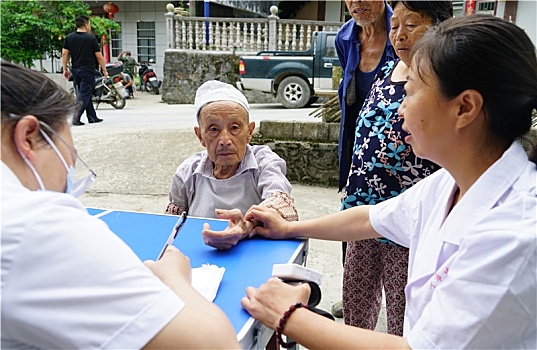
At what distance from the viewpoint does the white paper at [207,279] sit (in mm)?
1291

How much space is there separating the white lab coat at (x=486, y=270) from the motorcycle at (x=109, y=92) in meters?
9.74

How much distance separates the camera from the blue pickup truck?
10172 millimetres

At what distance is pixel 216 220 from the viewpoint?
1.92 metres

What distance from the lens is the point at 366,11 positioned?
2.33 meters

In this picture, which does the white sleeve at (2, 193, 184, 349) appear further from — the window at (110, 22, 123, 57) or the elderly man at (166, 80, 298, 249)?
the window at (110, 22, 123, 57)

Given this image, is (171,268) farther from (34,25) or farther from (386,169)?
(34,25)

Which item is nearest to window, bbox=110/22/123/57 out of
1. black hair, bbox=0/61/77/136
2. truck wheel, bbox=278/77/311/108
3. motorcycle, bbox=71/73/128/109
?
motorcycle, bbox=71/73/128/109

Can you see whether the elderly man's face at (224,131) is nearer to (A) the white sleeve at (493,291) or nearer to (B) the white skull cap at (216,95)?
(B) the white skull cap at (216,95)

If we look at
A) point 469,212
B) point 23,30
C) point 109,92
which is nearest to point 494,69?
point 469,212

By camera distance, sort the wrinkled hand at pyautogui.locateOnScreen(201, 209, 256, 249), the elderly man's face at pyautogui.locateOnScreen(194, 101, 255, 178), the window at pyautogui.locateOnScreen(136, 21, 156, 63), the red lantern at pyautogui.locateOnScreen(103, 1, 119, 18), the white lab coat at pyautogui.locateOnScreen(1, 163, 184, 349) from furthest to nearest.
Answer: the window at pyautogui.locateOnScreen(136, 21, 156, 63) → the red lantern at pyautogui.locateOnScreen(103, 1, 119, 18) → the elderly man's face at pyautogui.locateOnScreen(194, 101, 255, 178) → the wrinkled hand at pyautogui.locateOnScreen(201, 209, 256, 249) → the white lab coat at pyautogui.locateOnScreen(1, 163, 184, 349)

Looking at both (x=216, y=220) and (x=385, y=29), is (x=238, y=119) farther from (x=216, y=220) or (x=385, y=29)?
(x=385, y=29)

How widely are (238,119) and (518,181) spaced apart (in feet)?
3.96

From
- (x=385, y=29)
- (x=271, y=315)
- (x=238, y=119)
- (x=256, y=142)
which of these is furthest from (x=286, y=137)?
(x=271, y=315)

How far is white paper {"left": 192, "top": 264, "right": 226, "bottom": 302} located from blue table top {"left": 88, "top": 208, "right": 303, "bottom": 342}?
0.07ft
